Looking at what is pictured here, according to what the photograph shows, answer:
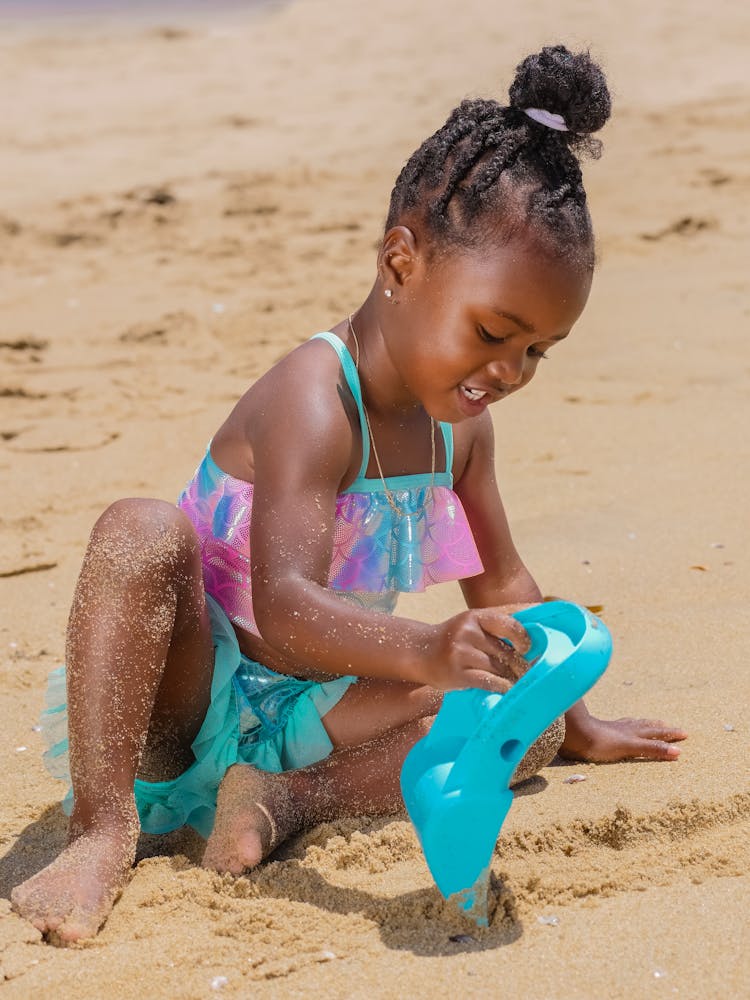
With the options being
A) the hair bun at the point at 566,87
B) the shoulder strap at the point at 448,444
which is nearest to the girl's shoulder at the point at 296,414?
the shoulder strap at the point at 448,444

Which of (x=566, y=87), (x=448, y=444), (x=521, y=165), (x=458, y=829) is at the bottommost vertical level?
(x=458, y=829)

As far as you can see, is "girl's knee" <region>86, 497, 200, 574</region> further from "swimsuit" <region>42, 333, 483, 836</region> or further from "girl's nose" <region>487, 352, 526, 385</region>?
"girl's nose" <region>487, 352, 526, 385</region>

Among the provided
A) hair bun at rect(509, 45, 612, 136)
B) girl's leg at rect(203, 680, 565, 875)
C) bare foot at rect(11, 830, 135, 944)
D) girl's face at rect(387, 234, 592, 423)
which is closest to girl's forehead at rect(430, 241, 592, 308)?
girl's face at rect(387, 234, 592, 423)

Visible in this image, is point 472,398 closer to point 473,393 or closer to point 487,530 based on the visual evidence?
point 473,393

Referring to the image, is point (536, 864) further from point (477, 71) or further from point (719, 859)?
point (477, 71)

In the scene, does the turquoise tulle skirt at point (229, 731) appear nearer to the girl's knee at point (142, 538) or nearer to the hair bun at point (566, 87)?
the girl's knee at point (142, 538)

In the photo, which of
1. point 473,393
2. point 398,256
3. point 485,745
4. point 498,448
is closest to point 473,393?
point 473,393

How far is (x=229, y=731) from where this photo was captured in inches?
80.0

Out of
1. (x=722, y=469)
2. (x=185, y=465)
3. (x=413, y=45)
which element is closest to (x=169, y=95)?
(x=413, y=45)

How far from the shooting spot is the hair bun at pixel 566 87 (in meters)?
1.91

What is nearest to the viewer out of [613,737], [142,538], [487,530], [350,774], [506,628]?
[506,628]

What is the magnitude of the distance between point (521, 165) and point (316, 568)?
662mm

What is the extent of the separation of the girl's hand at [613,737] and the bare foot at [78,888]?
765 millimetres

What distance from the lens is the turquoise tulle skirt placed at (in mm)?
2020
